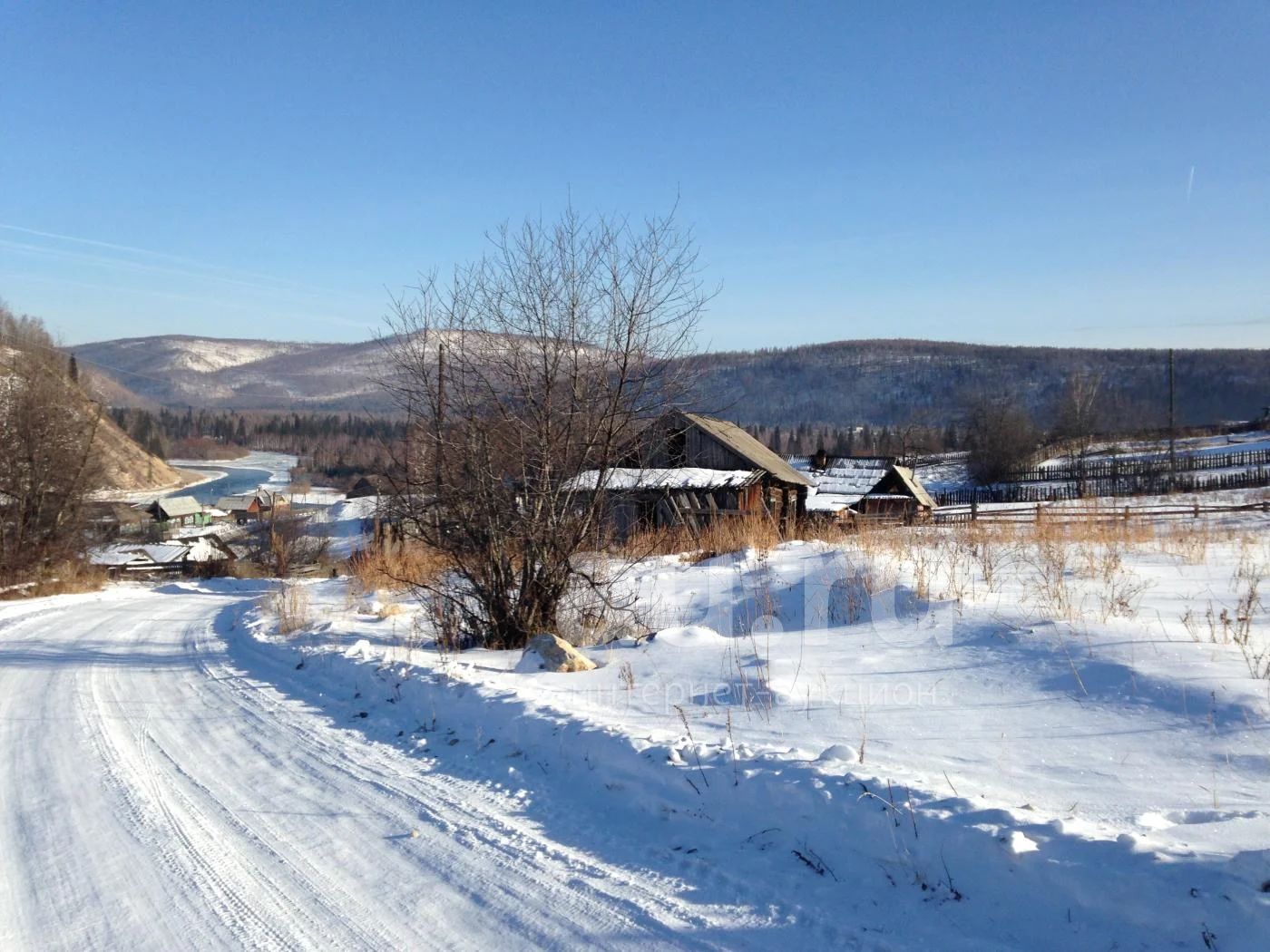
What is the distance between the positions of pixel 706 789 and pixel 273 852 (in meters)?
2.30

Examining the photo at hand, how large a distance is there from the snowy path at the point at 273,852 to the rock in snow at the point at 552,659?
182cm

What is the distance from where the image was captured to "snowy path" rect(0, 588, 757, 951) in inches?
140

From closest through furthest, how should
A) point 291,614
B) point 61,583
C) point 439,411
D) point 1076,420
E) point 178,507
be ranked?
point 439,411 < point 291,614 < point 61,583 < point 1076,420 < point 178,507

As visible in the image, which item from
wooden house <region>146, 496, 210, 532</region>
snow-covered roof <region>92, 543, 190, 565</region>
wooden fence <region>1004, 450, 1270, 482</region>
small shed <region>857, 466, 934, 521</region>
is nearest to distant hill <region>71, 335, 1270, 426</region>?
wooden house <region>146, 496, 210, 532</region>

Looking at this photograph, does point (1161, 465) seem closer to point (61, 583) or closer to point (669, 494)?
point (669, 494)

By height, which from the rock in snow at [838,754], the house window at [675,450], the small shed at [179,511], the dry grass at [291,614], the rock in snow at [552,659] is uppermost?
the house window at [675,450]

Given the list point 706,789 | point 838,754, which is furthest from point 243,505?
point 838,754

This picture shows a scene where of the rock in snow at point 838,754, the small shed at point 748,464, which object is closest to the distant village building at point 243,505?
the small shed at point 748,464

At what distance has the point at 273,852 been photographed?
436 centimetres

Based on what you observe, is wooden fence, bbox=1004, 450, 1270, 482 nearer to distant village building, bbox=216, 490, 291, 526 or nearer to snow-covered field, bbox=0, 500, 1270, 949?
snow-covered field, bbox=0, 500, 1270, 949

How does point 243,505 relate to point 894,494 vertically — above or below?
below

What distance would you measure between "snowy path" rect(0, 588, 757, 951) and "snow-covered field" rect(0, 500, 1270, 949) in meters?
0.02

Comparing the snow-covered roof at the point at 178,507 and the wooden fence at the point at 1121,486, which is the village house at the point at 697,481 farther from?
the snow-covered roof at the point at 178,507

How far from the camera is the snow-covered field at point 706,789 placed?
3396 millimetres
